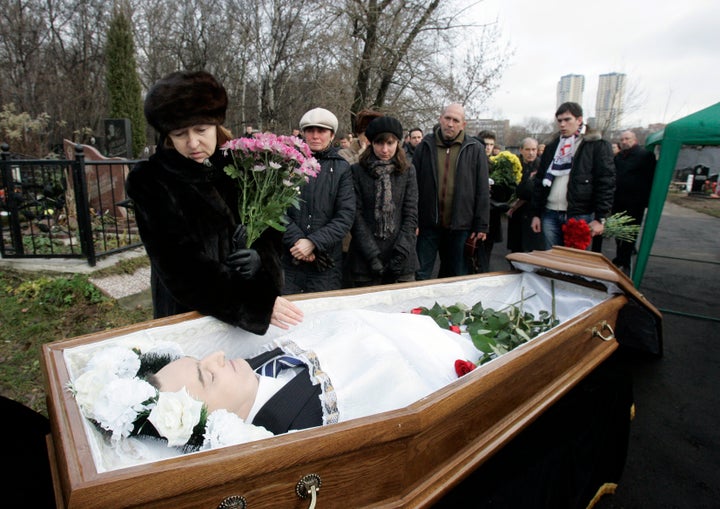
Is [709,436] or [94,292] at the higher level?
[94,292]

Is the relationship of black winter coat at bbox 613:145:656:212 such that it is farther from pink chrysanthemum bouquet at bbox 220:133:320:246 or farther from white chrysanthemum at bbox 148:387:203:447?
white chrysanthemum at bbox 148:387:203:447

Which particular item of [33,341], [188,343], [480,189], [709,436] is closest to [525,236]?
[480,189]

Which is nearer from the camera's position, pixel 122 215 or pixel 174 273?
pixel 174 273

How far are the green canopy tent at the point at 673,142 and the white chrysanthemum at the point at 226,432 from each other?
15.8ft

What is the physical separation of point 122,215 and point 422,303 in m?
5.80

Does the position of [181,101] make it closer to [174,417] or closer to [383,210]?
[174,417]

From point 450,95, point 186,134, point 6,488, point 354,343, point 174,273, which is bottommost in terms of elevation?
point 6,488

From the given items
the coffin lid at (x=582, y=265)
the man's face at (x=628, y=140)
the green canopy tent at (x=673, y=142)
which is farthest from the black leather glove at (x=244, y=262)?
the man's face at (x=628, y=140)

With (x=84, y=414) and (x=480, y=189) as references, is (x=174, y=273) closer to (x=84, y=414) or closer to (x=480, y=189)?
(x=84, y=414)

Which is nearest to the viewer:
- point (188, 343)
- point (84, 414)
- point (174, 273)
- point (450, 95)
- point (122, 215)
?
point (84, 414)

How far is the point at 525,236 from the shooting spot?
562cm

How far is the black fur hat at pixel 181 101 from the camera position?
1.62 metres

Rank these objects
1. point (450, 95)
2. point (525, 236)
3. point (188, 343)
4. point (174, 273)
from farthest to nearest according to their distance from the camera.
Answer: point (450, 95), point (525, 236), point (188, 343), point (174, 273)

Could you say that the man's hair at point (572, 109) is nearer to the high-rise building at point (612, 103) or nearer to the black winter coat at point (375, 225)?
the black winter coat at point (375, 225)
